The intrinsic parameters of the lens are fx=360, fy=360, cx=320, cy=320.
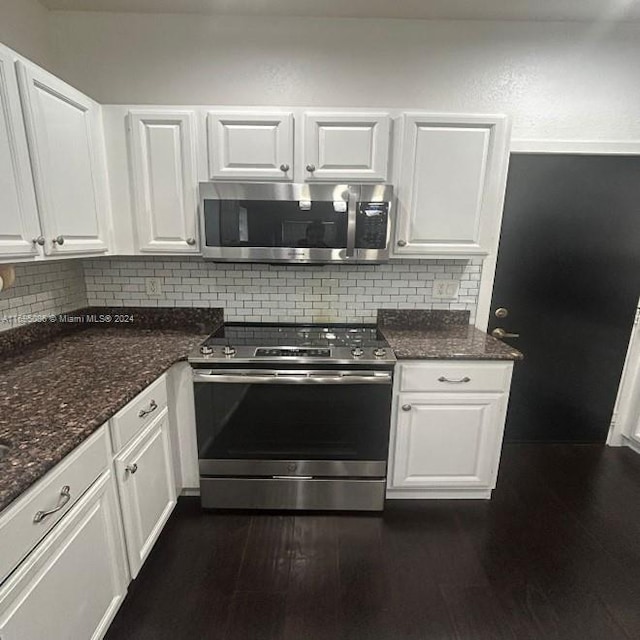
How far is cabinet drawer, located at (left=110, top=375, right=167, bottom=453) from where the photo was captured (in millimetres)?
1277

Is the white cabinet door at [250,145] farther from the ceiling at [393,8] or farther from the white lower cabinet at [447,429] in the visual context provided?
the white lower cabinet at [447,429]

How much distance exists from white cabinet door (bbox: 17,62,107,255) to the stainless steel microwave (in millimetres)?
521

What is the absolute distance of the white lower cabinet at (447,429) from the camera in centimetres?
184

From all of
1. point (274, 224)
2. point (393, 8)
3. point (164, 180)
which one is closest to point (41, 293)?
point (164, 180)

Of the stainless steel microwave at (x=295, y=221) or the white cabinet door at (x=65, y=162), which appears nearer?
the white cabinet door at (x=65, y=162)

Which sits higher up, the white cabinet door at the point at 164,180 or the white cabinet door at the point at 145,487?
the white cabinet door at the point at 164,180

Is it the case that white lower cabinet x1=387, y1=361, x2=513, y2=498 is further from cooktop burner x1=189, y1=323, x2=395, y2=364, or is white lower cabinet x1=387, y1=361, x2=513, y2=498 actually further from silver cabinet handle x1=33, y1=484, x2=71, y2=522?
silver cabinet handle x1=33, y1=484, x2=71, y2=522

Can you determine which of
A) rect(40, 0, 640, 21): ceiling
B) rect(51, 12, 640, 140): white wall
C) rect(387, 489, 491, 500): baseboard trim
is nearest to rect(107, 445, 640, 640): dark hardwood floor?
rect(387, 489, 491, 500): baseboard trim

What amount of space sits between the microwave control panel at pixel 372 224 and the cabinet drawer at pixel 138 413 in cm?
118

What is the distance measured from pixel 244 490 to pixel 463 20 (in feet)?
9.29

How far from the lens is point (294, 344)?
195cm

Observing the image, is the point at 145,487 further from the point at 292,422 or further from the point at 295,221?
the point at 295,221

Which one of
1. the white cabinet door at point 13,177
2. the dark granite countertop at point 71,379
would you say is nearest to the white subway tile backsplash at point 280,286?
the dark granite countertop at point 71,379

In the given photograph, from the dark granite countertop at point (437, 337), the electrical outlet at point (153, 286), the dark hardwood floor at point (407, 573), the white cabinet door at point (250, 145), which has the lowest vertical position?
the dark hardwood floor at point (407, 573)
